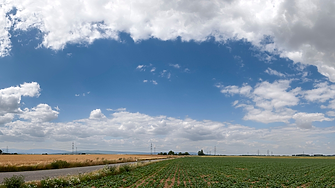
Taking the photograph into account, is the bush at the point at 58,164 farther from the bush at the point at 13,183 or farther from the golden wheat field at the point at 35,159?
the bush at the point at 13,183

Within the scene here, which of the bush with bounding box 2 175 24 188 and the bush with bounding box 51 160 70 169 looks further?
the bush with bounding box 51 160 70 169

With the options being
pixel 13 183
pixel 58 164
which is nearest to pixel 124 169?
pixel 58 164

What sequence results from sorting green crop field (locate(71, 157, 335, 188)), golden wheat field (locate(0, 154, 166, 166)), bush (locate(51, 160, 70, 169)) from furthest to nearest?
golden wheat field (locate(0, 154, 166, 166)), bush (locate(51, 160, 70, 169)), green crop field (locate(71, 157, 335, 188))

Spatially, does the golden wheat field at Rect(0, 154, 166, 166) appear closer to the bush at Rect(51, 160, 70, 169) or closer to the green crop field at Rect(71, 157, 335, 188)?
the bush at Rect(51, 160, 70, 169)

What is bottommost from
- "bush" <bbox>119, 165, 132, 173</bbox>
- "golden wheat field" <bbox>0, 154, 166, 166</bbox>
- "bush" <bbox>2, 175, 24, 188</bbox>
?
"golden wheat field" <bbox>0, 154, 166, 166</bbox>

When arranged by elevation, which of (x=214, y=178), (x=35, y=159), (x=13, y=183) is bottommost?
(x=35, y=159)

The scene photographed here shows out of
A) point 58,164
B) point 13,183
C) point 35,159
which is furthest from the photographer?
point 35,159

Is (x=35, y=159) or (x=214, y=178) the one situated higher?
(x=214, y=178)

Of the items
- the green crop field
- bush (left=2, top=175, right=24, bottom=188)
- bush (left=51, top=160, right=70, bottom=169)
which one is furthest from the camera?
bush (left=51, top=160, right=70, bottom=169)

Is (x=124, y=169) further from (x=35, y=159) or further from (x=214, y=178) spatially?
(x=35, y=159)

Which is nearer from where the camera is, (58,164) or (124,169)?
(124,169)

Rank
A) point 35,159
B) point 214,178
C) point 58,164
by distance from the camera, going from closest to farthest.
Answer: point 214,178, point 58,164, point 35,159

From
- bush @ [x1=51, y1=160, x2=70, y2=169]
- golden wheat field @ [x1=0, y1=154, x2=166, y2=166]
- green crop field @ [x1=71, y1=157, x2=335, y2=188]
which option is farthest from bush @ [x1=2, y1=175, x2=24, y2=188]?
bush @ [x1=51, y1=160, x2=70, y2=169]

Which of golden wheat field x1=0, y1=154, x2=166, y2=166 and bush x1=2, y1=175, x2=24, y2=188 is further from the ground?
bush x1=2, y1=175, x2=24, y2=188
